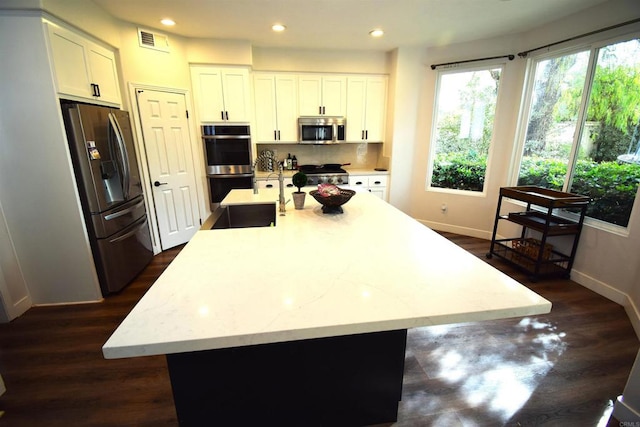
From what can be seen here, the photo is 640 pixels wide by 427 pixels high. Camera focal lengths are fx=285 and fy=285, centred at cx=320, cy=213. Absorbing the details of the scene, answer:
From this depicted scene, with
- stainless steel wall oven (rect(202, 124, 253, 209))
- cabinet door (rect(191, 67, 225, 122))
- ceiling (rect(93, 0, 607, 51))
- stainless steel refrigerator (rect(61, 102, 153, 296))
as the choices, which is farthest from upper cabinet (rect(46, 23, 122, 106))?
stainless steel wall oven (rect(202, 124, 253, 209))

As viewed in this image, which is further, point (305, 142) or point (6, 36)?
point (305, 142)

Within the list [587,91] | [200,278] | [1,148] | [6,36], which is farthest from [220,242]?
[587,91]

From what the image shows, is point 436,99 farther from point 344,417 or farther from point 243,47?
point 344,417

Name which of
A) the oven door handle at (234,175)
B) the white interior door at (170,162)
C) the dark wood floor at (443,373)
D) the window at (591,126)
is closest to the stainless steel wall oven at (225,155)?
the oven door handle at (234,175)

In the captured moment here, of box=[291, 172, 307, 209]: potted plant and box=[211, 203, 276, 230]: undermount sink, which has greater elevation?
box=[291, 172, 307, 209]: potted plant

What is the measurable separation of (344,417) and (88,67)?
10.7 ft

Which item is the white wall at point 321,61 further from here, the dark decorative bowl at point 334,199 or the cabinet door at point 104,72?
the dark decorative bowl at point 334,199

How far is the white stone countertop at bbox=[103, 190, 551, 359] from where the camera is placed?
0.80 m

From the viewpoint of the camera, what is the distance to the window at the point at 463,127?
3.72 metres

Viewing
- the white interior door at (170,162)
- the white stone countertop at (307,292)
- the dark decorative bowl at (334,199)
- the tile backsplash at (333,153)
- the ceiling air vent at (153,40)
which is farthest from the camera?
the tile backsplash at (333,153)

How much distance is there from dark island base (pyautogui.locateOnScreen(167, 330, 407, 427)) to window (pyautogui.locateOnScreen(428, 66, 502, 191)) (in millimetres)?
3460

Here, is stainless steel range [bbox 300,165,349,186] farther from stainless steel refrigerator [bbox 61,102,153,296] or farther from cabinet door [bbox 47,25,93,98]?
cabinet door [bbox 47,25,93,98]

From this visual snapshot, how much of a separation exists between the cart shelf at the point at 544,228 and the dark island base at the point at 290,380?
2327 millimetres

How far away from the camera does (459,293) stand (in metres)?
0.98
